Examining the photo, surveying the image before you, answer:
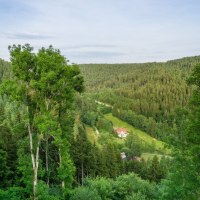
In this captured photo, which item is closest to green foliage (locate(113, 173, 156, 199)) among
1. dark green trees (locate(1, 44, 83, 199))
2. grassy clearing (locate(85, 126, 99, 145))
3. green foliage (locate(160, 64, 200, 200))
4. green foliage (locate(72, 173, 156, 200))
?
green foliage (locate(72, 173, 156, 200))

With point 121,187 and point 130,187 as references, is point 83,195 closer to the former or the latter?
point 121,187

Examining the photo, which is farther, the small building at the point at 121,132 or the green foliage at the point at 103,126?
the small building at the point at 121,132

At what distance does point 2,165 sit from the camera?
41.0 m

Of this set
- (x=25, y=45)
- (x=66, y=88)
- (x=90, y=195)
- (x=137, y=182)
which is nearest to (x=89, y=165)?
(x=137, y=182)

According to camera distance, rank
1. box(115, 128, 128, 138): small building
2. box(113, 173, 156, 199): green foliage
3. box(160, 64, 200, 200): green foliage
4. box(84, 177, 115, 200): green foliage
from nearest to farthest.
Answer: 1. box(160, 64, 200, 200): green foliage
2. box(84, 177, 115, 200): green foliage
3. box(113, 173, 156, 199): green foliage
4. box(115, 128, 128, 138): small building

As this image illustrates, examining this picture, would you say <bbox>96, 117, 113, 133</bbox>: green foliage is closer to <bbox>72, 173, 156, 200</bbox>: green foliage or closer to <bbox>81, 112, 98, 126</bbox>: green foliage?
<bbox>81, 112, 98, 126</bbox>: green foliage

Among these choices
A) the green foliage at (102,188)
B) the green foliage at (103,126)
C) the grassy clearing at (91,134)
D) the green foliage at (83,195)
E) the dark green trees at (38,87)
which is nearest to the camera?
the dark green trees at (38,87)

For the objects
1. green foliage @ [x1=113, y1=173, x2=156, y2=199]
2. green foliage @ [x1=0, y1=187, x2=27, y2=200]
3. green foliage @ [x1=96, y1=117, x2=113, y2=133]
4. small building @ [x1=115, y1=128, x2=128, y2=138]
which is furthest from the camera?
small building @ [x1=115, y1=128, x2=128, y2=138]

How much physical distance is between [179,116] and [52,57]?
35.2 ft

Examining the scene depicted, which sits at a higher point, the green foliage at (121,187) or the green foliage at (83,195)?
the green foliage at (83,195)

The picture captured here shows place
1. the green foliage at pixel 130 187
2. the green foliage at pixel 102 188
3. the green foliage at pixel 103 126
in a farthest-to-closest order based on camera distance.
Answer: the green foliage at pixel 103 126
the green foliage at pixel 130 187
the green foliage at pixel 102 188

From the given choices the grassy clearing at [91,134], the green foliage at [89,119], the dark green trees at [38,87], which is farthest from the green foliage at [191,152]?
the green foliage at [89,119]

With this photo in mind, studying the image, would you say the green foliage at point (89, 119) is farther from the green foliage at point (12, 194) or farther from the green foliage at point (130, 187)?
the green foliage at point (12, 194)

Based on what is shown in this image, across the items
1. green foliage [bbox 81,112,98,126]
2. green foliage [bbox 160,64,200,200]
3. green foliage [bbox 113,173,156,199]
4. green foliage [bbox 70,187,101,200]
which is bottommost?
green foliage [bbox 81,112,98,126]
